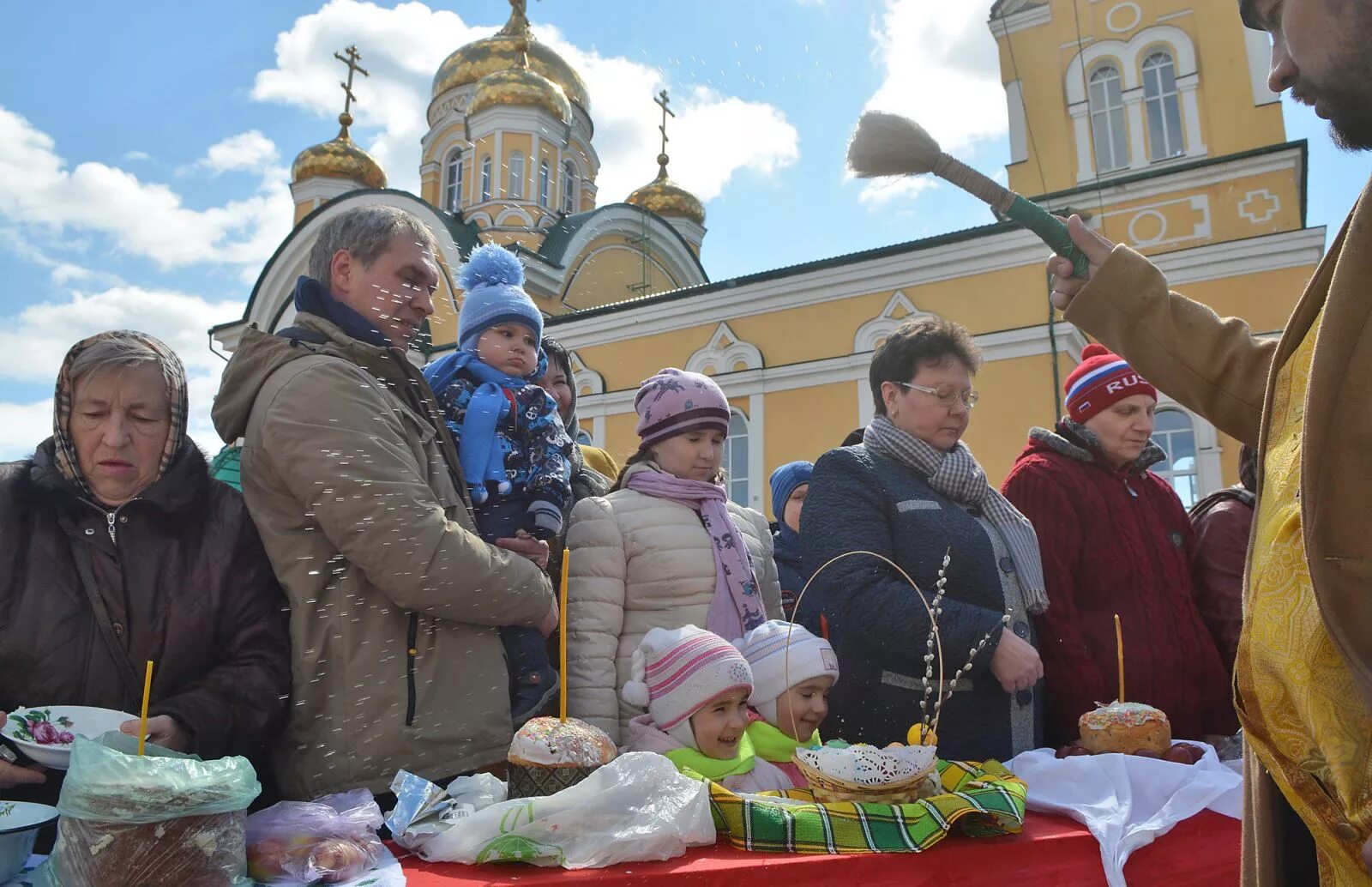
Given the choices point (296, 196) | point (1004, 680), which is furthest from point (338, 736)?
point (296, 196)

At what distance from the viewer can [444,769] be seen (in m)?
1.97

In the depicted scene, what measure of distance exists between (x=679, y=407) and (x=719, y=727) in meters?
0.93

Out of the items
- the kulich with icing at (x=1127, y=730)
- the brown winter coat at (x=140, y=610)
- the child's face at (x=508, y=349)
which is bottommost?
the kulich with icing at (x=1127, y=730)

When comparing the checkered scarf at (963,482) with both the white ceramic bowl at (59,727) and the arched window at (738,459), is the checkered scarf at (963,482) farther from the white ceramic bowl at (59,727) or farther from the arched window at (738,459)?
the arched window at (738,459)

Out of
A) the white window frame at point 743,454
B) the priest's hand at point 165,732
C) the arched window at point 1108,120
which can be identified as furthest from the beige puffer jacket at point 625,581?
the arched window at point 1108,120

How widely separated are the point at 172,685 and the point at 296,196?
81.1 ft

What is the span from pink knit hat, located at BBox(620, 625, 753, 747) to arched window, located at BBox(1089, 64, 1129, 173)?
1307 cm

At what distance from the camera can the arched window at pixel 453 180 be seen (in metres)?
23.4

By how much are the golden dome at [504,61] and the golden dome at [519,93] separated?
2078 mm

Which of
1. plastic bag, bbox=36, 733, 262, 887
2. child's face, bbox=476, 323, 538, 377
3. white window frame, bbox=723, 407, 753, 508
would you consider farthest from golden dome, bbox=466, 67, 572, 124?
plastic bag, bbox=36, 733, 262, 887

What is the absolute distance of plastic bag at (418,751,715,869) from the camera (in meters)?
1.55

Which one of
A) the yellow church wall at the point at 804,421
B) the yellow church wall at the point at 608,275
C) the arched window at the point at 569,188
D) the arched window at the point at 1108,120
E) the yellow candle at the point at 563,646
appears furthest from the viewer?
the arched window at the point at 569,188

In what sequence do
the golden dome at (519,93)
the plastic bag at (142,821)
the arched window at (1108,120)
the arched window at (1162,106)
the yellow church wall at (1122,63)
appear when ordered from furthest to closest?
the golden dome at (519,93) → the arched window at (1108,120) → the arched window at (1162,106) → the yellow church wall at (1122,63) → the plastic bag at (142,821)

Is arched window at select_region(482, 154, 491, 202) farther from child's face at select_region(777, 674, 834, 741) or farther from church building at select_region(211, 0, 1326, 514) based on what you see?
child's face at select_region(777, 674, 834, 741)
